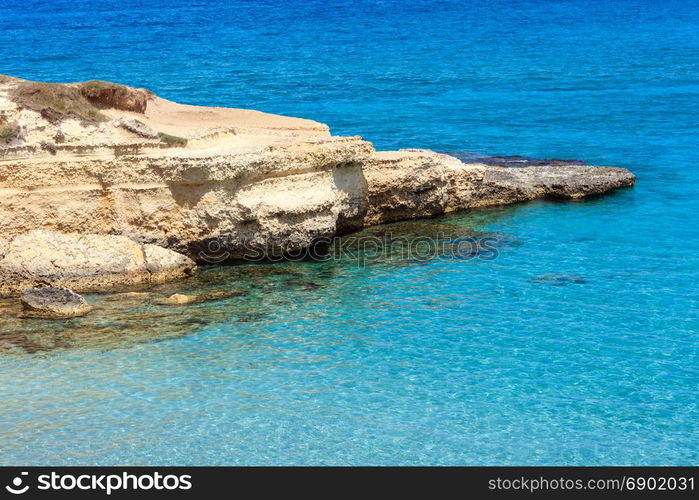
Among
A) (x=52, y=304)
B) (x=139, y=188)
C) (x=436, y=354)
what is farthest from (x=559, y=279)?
(x=52, y=304)

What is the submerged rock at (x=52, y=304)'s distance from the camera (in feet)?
45.2

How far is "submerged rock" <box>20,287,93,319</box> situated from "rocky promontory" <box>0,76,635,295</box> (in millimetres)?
687

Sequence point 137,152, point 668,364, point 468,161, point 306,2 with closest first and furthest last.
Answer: point 668,364 < point 137,152 < point 468,161 < point 306,2

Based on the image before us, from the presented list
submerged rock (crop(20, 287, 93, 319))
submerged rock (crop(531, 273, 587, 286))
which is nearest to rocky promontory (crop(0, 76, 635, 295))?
submerged rock (crop(20, 287, 93, 319))

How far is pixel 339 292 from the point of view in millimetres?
15188

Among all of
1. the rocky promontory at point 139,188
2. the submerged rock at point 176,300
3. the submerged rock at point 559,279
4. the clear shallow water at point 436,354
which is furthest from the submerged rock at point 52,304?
the submerged rock at point 559,279

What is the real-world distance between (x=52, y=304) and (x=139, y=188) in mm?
2320

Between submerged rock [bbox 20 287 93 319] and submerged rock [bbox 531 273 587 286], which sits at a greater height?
submerged rock [bbox 531 273 587 286]

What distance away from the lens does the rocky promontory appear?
14766 mm

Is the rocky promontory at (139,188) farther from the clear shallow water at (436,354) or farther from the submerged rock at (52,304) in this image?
the clear shallow water at (436,354)

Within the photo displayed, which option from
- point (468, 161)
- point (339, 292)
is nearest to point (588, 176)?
point (468, 161)

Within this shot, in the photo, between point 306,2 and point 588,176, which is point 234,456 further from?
point 306,2

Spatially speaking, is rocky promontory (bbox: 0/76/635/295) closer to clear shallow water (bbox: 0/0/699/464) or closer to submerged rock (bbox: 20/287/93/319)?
submerged rock (bbox: 20/287/93/319)

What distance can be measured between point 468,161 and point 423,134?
4019 mm
